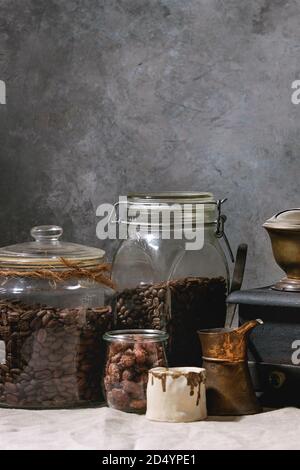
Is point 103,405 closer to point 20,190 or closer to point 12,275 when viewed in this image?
point 12,275

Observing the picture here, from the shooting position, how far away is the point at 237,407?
5.44 ft

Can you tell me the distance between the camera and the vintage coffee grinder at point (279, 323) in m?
1.67

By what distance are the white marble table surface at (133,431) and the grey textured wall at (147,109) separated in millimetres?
681

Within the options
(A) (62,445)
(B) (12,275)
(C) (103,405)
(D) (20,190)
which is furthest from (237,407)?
(D) (20,190)

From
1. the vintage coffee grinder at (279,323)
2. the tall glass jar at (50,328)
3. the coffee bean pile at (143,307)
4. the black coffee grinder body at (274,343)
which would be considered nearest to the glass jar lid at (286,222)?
the vintage coffee grinder at (279,323)

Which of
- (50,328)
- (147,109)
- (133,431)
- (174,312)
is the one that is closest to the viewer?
(133,431)

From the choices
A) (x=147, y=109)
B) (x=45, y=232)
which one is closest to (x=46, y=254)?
(x=45, y=232)

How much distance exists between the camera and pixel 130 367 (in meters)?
1.63

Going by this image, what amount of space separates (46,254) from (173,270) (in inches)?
9.8

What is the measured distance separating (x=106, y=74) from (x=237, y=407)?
3.15ft

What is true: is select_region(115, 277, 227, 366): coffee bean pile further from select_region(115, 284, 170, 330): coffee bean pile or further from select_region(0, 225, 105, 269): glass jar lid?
select_region(0, 225, 105, 269): glass jar lid

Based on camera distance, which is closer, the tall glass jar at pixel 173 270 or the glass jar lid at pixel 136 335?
the glass jar lid at pixel 136 335

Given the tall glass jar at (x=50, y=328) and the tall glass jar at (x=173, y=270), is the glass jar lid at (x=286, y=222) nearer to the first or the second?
the tall glass jar at (x=173, y=270)

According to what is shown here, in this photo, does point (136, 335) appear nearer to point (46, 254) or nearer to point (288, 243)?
point (46, 254)
